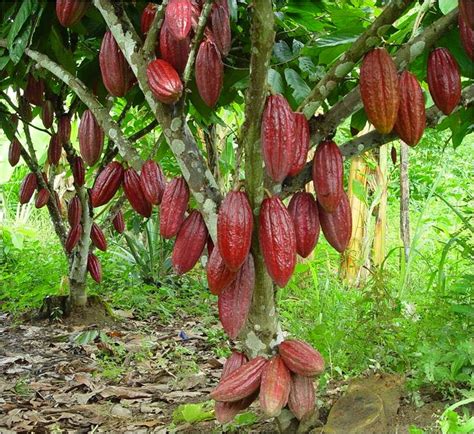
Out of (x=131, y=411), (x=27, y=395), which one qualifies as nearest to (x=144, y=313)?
(x=27, y=395)

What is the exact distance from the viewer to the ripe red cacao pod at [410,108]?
123 centimetres

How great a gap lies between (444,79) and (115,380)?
5.93 ft

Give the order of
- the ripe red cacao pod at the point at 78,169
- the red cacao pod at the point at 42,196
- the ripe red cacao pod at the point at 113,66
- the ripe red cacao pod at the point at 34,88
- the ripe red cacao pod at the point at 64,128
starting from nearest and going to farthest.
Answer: the ripe red cacao pod at the point at 113,66 < the ripe red cacao pod at the point at 34,88 < the ripe red cacao pod at the point at 64,128 < the ripe red cacao pod at the point at 78,169 < the red cacao pod at the point at 42,196

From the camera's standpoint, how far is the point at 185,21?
1.28 meters

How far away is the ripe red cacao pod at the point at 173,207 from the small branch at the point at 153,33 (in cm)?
29

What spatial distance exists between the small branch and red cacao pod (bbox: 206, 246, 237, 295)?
0.48 meters

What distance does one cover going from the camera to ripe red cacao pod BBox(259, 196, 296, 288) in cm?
119

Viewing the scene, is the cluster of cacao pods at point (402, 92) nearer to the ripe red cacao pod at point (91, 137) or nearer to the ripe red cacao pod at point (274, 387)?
the ripe red cacao pod at point (274, 387)

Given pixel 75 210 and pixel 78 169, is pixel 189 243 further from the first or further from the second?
pixel 75 210

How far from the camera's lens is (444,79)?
126 centimetres

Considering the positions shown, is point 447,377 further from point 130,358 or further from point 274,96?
point 130,358

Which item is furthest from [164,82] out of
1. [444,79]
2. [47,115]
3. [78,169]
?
[78,169]

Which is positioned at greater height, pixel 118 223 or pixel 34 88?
pixel 34 88

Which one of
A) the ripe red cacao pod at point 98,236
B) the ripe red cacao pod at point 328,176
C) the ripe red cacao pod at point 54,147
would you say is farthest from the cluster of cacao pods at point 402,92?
the ripe red cacao pod at point 98,236
